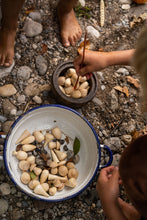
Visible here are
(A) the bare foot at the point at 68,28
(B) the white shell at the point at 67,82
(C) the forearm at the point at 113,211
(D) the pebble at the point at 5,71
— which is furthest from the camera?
(A) the bare foot at the point at 68,28

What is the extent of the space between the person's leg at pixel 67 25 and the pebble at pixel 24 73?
0.28 m

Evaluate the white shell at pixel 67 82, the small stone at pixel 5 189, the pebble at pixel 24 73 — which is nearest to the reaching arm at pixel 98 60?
the white shell at pixel 67 82

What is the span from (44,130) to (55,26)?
667 millimetres

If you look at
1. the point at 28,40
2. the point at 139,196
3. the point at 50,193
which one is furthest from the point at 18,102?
the point at 139,196

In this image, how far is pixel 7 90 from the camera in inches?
53.6

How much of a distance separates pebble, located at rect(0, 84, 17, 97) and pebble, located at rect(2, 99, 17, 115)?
4cm

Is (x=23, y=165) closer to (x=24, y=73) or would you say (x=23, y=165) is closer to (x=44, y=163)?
(x=44, y=163)

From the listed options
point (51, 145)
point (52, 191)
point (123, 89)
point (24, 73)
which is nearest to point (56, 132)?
point (51, 145)

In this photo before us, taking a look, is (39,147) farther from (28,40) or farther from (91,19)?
(91,19)

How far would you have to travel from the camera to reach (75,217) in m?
1.23

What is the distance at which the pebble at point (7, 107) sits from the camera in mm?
1341

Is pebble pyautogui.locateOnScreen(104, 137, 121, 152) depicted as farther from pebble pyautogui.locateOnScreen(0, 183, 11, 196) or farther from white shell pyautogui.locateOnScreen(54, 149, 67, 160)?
pebble pyautogui.locateOnScreen(0, 183, 11, 196)

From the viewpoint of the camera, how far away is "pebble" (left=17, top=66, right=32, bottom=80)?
1.41 metres

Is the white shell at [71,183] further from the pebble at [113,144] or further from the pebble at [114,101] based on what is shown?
the pebble at [114,101]
